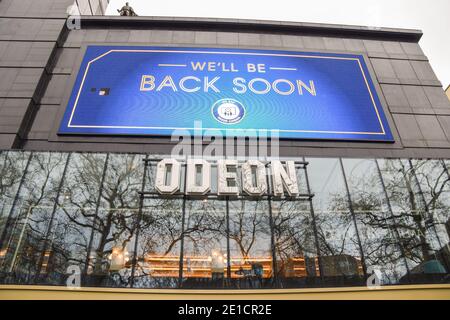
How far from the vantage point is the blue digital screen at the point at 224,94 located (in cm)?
1655

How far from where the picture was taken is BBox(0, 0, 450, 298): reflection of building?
1209 centimetres

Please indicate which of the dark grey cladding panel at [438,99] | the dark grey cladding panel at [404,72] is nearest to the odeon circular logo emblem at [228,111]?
the dark grey cladding panel at [404,72]

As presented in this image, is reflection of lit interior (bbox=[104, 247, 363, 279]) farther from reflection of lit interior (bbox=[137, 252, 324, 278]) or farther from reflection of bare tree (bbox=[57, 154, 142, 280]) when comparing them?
reflection of bare tree (bbox=[57, 154, 142, 280])

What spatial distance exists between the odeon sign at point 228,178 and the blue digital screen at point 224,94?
217cm

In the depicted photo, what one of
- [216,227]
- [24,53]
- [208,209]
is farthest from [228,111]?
[24,53]

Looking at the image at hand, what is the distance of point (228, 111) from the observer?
56.1ft

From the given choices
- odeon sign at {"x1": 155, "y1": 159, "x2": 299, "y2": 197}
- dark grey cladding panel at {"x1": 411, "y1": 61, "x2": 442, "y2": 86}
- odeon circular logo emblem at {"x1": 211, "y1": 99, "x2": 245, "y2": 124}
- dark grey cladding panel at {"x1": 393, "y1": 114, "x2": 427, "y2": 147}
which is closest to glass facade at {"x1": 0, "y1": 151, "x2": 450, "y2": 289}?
odeon sign at {"x1": 155, "y1": 159, "x2": 299, "y2": 197}

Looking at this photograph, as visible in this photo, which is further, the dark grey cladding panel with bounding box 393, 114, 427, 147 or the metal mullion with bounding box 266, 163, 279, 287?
the dark grey cladding panel with bounding box 393, 114, 427, 147

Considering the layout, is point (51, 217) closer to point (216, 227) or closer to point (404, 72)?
point (216, 227)

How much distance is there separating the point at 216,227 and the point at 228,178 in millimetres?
2246

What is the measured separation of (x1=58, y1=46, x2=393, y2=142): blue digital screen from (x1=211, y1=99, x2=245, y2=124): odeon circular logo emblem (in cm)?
5

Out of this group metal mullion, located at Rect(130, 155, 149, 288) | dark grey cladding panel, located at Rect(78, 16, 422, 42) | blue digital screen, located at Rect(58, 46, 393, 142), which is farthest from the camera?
dark grey cladding panel, located at Rect(78, 16, 422, 42)

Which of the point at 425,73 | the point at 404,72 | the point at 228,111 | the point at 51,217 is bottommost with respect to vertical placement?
the point at 51,217
